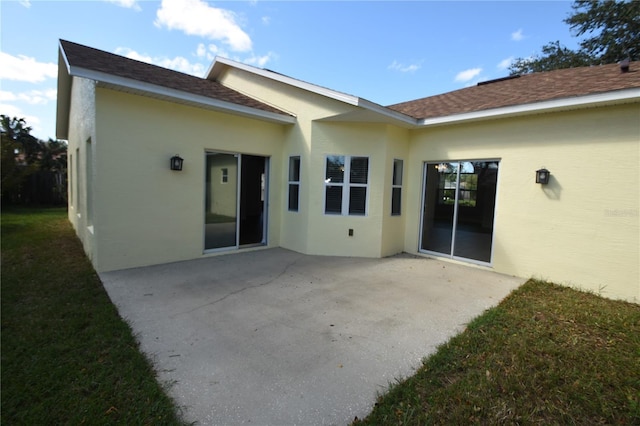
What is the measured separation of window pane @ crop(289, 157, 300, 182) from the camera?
25.9 ft

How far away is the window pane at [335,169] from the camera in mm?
7407

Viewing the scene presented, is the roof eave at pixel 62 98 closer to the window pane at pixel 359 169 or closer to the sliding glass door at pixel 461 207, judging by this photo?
the window pane at pixel 359 169

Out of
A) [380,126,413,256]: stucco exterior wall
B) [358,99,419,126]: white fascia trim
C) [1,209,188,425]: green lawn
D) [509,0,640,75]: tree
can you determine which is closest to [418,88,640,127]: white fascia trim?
[358,99,419,126]: white fascia trim

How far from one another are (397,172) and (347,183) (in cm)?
141

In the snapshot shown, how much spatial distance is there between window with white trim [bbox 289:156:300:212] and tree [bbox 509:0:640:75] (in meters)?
15.9

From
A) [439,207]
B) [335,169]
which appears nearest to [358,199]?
[335,169]

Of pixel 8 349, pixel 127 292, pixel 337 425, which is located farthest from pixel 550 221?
pixel 8 349

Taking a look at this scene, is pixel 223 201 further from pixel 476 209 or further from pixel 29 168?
pixel 29 168

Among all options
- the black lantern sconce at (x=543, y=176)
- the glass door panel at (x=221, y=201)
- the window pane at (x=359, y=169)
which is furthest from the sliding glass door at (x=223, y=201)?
the black lantern sconce at (x=543, y=176)

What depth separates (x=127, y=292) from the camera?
466cm

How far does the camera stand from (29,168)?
14070 millimetres

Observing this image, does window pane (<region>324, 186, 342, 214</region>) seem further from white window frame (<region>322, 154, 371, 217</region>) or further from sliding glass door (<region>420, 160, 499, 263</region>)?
sliding glass door (<region>420, 160, 499, 263</region>)

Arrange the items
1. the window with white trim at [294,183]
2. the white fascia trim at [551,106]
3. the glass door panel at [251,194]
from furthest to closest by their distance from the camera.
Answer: the glass door panel at [251,194] → the window with white trim at [294,183] → the white fascia trim at [551,106]

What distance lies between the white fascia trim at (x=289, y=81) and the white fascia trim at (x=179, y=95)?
2.89ft
